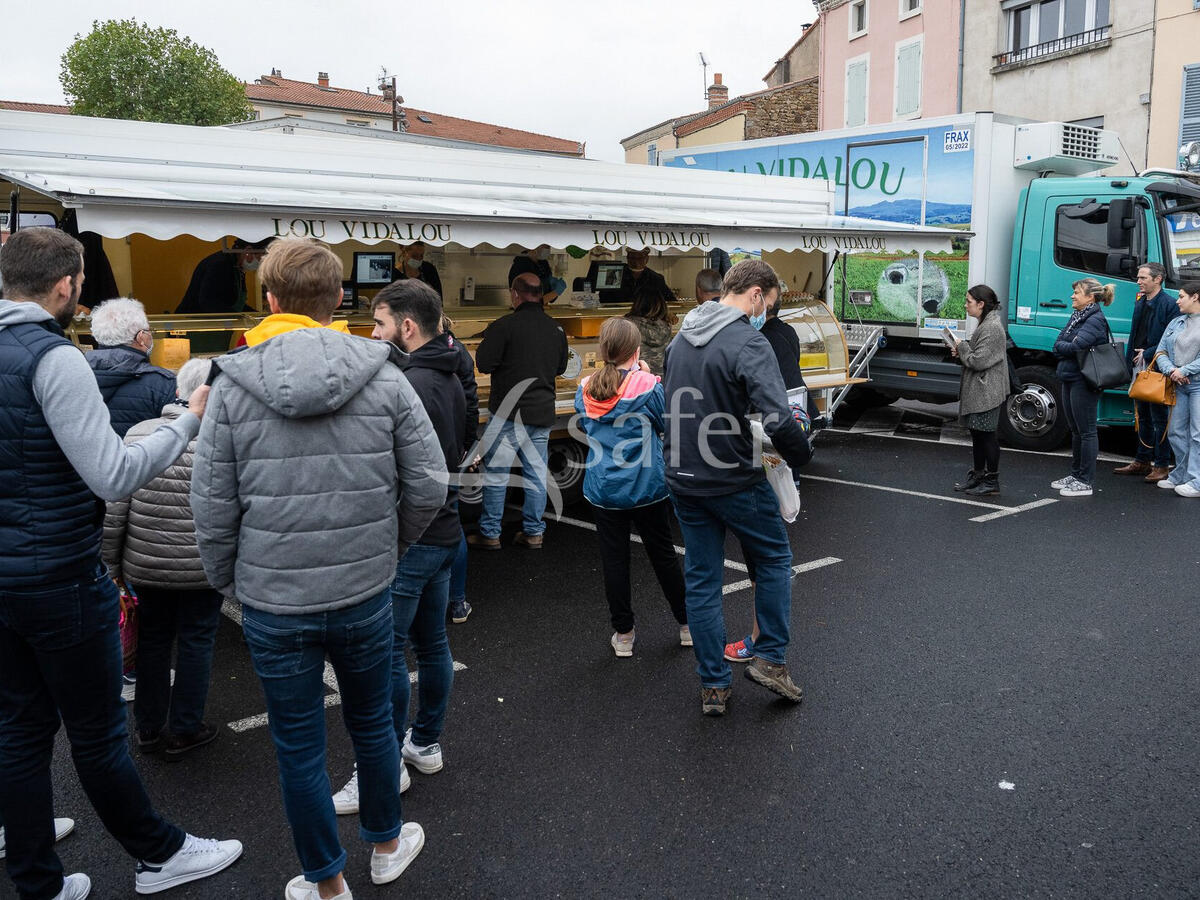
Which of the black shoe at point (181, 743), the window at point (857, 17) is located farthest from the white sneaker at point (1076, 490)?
the window at point (857, 17)

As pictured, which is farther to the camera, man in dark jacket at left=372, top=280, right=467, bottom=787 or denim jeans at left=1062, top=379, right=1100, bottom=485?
denim jeans at left=1062, top=379, right=1100, bottom=485

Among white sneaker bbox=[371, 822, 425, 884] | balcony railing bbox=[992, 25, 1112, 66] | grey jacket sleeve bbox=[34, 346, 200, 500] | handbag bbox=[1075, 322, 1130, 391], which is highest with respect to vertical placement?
balcony railing bbox=[992, 25, 1112, 66]

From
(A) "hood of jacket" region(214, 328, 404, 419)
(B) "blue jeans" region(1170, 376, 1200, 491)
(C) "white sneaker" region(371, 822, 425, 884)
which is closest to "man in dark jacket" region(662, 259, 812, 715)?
(C) "white sneaker" region(371, 822, 425, 884)

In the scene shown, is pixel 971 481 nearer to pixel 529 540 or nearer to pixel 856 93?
pixel 529 540

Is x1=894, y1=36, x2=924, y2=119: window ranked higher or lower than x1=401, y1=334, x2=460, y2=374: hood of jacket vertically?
higher

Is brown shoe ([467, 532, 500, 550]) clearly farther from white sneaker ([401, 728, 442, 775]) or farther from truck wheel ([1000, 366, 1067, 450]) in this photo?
truck wheel ([1000, 366, 1067, 450])

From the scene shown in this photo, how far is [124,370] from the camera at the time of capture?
379 centimetres

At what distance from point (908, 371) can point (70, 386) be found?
9.86m

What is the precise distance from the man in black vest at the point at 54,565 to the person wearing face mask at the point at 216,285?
5.19m

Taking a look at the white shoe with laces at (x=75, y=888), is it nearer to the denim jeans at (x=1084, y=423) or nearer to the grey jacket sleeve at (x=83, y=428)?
the grey jacket sleeve at (x=83, y=428)

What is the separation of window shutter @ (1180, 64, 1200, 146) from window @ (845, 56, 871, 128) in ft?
30.5

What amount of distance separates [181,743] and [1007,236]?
9.71m

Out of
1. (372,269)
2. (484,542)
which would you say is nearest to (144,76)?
(372,269)

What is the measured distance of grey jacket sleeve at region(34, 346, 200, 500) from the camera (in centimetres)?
246
